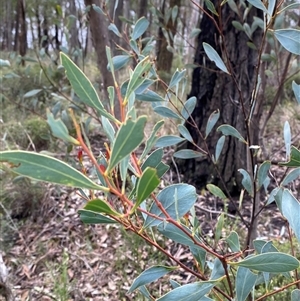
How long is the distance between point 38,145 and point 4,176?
61cm

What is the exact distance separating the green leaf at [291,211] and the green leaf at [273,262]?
53 millimetres

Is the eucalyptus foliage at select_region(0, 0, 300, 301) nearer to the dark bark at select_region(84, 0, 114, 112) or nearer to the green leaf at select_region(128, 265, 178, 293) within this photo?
the green leaf at select_region(128, 265, 178, 293)

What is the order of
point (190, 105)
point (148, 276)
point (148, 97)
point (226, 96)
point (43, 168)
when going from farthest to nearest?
1. point (226, 96)
2. point (190, 105)
3. point (148, 97)
4. point (148, 276)
5. point (43, 168)

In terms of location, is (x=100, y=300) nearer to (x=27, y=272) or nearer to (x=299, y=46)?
(x=27, y=272)

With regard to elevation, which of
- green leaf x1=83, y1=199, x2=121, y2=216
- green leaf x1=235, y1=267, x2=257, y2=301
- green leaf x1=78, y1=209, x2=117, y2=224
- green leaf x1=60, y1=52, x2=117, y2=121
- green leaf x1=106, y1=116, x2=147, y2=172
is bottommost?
green leaf x1=235, y1=267, x2=257, y2=301

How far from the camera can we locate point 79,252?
1.77m

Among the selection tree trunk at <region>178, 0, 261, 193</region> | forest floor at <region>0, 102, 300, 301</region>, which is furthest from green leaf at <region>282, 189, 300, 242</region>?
tree trunk at <region>178, 0, 261, 193</region>

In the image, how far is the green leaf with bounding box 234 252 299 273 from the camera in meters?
0.38

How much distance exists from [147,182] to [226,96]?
1658mm

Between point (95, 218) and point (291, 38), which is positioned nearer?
point (95, 218)

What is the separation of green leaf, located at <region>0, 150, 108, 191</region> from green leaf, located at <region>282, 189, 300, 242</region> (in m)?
0.26

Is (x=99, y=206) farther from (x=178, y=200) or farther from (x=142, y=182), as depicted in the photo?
(x=178, y=200)

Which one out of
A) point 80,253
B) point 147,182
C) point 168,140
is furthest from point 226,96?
point 147,182

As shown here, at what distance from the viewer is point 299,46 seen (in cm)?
54
